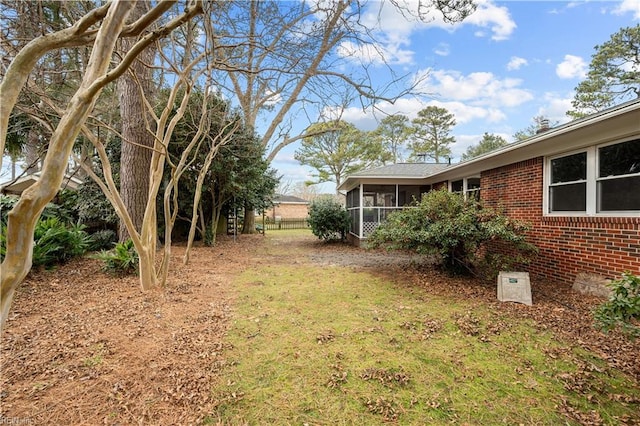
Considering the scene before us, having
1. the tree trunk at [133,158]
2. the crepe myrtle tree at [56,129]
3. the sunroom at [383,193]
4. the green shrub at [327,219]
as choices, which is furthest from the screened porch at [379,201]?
the crepe myrtle tree at [56,129]

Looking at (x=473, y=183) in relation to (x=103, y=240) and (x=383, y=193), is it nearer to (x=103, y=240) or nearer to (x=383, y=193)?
(x=383, y=193)

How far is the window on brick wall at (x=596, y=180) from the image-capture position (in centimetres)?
467

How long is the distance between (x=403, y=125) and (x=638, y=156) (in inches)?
917

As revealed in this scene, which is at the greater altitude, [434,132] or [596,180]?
[434,132]

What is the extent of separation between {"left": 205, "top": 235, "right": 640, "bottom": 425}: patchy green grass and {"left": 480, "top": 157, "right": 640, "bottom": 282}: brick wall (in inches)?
95.8

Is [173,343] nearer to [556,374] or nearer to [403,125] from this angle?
[556,374]

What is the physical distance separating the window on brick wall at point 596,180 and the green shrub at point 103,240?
11.2 m

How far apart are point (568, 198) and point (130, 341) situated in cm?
777

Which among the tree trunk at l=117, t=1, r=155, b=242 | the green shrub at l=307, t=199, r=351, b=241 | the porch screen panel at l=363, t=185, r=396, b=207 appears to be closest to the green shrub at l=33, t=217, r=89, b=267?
the tree trunk at l=117, t=1, r=155, b=242

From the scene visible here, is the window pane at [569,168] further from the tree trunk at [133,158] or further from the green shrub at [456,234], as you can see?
the tree trunk at [133,158]

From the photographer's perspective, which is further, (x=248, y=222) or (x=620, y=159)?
(x=248, y=222)

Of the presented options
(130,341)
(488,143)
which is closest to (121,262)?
(130,341)

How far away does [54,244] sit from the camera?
6031 millimetres

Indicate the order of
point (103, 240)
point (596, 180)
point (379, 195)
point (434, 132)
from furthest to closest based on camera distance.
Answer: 1. point (434, 132)
2. point (379, 195)
3. point (103, 240)
4. point (596, 180)
